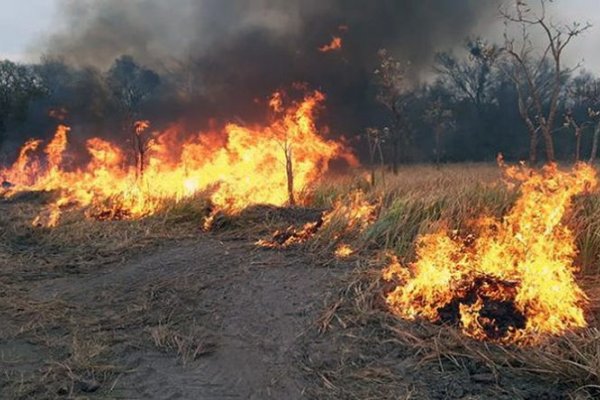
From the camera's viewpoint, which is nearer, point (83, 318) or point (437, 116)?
point (83, 318)

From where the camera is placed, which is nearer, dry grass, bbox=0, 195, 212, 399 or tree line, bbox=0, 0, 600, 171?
dry grass, bbox=0, 195, 212, 399

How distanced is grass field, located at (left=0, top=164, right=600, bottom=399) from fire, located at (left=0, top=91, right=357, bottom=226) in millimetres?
2242

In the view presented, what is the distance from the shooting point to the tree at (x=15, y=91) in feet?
89.7

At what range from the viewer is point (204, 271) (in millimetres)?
6031

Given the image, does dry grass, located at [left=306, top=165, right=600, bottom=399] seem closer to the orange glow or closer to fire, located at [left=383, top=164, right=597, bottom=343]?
fire, located at [left=383, top=164, right=597, bottom=343]

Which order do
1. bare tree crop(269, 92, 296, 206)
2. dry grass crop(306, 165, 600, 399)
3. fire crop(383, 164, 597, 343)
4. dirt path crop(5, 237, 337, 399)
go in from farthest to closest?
bare tree crop(269, 92, 296, 206) < fire crop(383, 164, 597, 343) < dirt path crop(5, 237, 337, 399) < dry grass crop(306, 165, 600, 399)

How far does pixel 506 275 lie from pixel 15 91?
1109 inches

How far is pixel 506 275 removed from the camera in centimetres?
470

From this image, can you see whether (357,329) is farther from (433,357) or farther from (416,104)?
(416,104)

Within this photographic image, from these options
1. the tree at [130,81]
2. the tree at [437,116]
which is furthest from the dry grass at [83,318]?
the tree at [437,116]

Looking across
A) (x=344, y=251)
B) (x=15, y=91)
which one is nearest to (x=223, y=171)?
(x=344, y=251)

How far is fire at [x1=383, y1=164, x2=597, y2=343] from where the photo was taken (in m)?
4.28

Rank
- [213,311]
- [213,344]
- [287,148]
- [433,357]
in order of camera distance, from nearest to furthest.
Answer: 1. [433,357]
2. [213,344]
3. [213,311]
4. [287,148]

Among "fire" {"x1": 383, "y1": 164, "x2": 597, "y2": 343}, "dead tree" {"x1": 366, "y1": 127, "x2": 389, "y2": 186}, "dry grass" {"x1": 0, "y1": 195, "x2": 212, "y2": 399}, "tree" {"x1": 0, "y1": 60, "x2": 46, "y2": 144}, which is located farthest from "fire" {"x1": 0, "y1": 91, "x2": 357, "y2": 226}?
"tree" {"x1": 0, "y1": 60, "x2": 46, "y2": 144}
